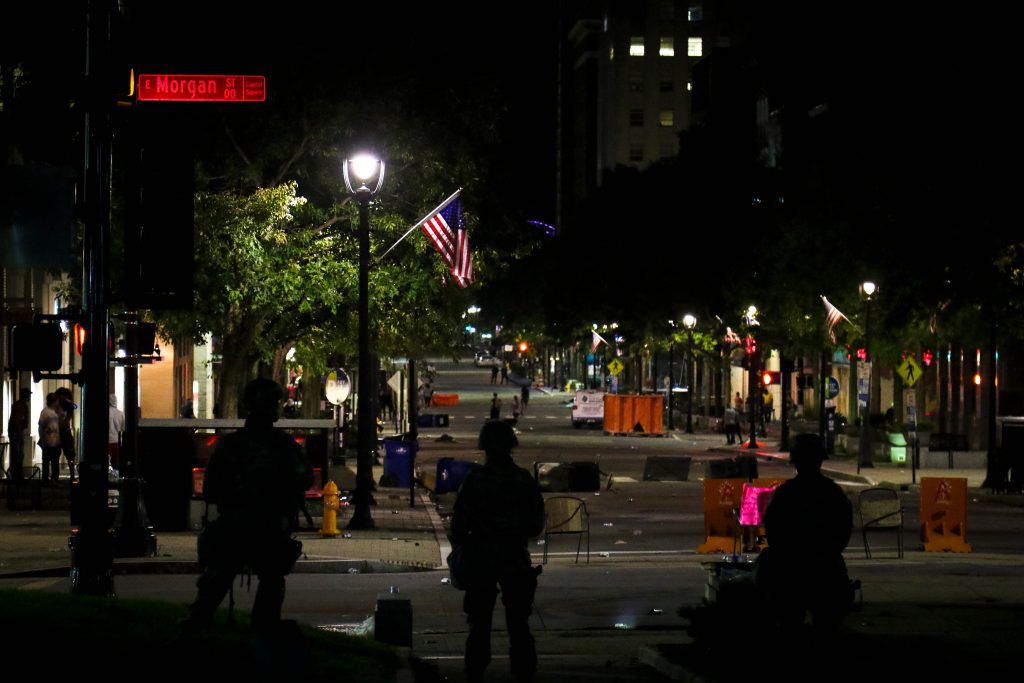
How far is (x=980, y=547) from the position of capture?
77.9 feet

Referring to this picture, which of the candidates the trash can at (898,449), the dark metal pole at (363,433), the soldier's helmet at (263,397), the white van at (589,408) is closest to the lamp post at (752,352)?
the white van at (589,408)

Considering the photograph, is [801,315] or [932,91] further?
[801,315]

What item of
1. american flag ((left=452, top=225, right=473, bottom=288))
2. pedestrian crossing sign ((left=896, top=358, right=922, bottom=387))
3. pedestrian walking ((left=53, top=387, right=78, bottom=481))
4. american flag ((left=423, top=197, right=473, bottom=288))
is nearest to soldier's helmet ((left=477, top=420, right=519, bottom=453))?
american flag ((left=423, top=197, right=473, bottom=288))

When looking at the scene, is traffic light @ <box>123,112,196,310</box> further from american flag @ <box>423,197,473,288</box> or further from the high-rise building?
the high-rise building

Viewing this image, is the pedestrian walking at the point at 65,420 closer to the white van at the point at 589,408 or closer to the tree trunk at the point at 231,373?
the tree trunk at the point at 231,373

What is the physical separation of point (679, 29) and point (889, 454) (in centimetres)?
11562

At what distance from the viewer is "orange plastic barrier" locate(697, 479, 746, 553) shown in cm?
2206

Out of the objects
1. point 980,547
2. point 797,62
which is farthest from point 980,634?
point 797,62

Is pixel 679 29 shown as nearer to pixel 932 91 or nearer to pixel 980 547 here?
pixel 932 91

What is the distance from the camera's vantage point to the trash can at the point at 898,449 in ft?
153

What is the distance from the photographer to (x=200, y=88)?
1667 cm

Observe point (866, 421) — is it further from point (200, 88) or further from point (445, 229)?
point (200, 88)

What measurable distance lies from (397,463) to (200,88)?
64.7ft

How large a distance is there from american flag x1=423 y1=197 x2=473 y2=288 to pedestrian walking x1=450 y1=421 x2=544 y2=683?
62.9ft
